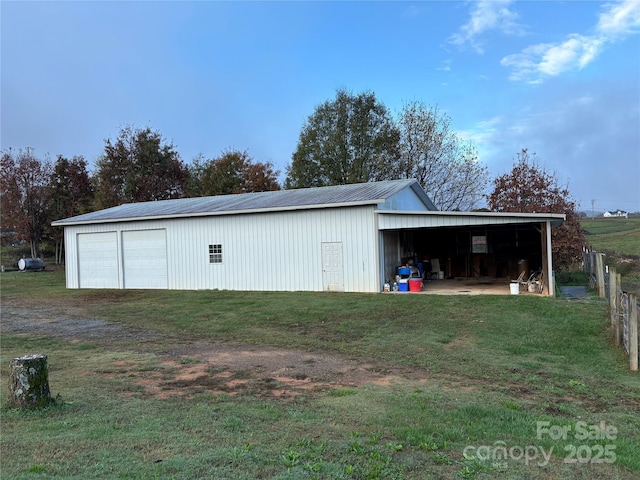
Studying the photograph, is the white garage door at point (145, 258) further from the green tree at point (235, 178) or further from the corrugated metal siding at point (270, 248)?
the green tree at point (235, 178)

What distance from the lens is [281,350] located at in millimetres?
8484

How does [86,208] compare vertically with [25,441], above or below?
above

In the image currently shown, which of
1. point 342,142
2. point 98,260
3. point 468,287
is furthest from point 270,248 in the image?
point 342,142

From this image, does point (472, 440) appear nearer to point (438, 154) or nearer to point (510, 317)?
point (510, 317)

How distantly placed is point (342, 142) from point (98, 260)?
20.0 meters

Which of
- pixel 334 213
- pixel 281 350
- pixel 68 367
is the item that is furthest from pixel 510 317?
pixel 68 367

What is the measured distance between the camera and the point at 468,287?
17453 mm

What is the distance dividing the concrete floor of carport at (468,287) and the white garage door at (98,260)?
13619 millimetres

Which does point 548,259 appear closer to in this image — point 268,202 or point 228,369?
point 268,202

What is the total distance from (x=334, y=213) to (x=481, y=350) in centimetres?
909

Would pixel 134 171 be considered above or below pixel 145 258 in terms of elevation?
above

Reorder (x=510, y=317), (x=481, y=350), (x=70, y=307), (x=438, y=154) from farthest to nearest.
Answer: (x=438, y=154), (x=70, y=307), (x=510, y=317), (x=481, y=350)

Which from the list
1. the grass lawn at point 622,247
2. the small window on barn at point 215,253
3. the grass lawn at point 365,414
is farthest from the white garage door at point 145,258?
the grass lawn at point 622,247

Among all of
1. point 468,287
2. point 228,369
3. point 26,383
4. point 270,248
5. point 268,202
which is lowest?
point 228,369
